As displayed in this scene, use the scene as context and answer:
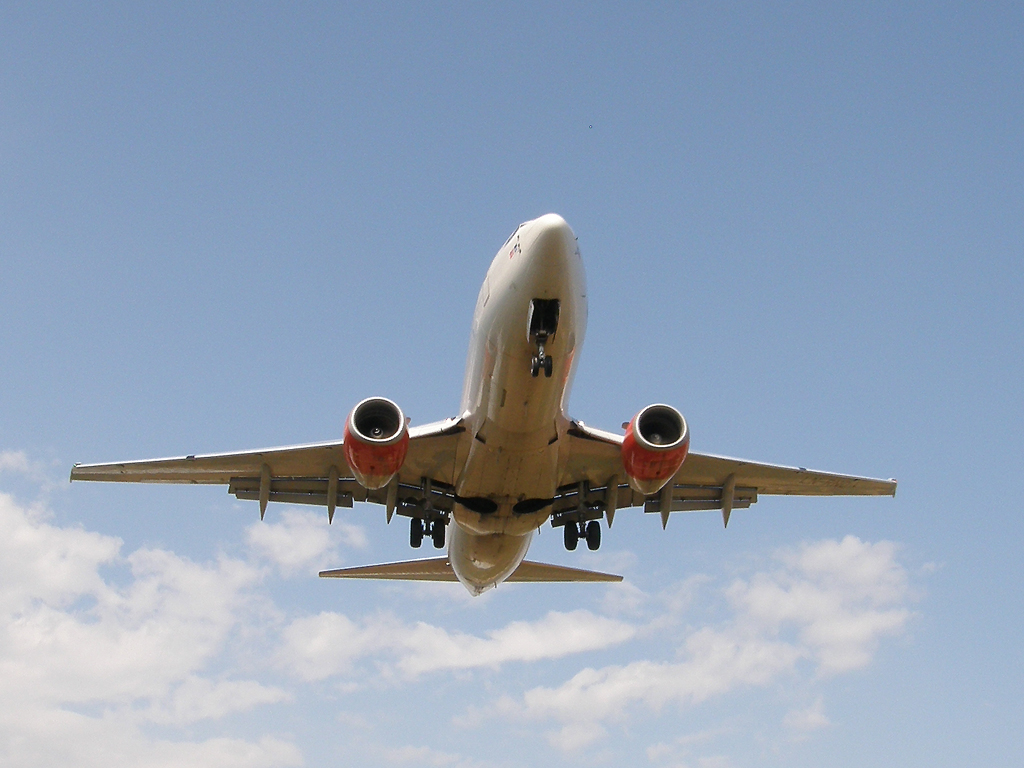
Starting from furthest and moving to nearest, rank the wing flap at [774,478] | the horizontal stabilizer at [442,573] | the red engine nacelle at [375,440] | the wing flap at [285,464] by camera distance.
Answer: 1. the horizontal stabilizer at [442,573]
2. the wing flap at [774,478]
3. the wing flap at [285,464]
4. the red engine nacelle at [375,440]

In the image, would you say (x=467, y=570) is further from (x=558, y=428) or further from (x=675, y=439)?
(x=675, y=439)

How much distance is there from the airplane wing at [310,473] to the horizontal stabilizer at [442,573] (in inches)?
139

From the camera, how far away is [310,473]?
2138 cm

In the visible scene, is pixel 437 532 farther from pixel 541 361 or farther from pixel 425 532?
pixel 541 361

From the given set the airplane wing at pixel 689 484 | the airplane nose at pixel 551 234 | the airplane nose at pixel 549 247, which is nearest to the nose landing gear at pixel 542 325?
the airplane nose at pixel 549 247

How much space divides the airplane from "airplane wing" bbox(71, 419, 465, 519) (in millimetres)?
37

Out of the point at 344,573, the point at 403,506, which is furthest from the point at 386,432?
the point at 344,573

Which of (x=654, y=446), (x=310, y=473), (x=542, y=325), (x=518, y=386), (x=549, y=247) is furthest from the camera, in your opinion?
(x=310, y=473)

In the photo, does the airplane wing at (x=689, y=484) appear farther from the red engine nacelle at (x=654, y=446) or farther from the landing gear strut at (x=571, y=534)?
the red engine nacelle at (x=654, y=446)

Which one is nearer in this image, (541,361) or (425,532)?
(541,361)

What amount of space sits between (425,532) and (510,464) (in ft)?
13.3

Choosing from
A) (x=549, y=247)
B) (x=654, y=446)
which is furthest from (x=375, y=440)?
(x=654, y=446)

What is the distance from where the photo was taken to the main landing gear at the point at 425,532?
21609 mm

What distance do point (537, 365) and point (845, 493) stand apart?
31.1ft
